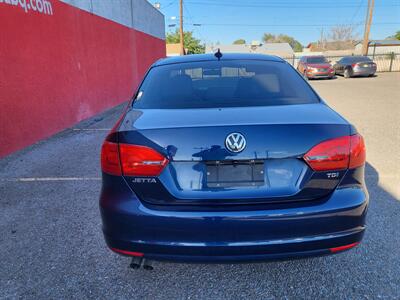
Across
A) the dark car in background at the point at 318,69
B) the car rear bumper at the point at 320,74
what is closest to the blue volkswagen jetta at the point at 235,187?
the dark car in background at the point at 318,69

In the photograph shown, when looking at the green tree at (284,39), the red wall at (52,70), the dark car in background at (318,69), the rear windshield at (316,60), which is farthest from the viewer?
the green tree at (284,39)

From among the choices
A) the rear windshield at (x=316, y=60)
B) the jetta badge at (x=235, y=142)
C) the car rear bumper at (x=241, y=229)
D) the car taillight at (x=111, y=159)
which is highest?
the rear windshield at (x=316, y=60)

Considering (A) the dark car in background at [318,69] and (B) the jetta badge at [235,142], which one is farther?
(A) the dark car in background at [318,69]

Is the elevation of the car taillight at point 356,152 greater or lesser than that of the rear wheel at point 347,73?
greater

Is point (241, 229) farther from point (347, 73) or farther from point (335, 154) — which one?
point (347, 73)

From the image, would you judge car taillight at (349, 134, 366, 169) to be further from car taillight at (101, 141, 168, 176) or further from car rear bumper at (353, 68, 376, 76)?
car rear bumper at (353, 68, 376, 76)

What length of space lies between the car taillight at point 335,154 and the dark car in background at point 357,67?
75.6 feet

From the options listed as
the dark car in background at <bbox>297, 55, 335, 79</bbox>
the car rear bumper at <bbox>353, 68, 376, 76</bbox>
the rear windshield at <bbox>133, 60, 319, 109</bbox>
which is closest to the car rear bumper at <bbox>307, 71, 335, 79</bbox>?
the dark car in background at <bbox>297, 55, 335, 79</bbox>

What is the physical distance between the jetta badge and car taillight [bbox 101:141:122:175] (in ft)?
2.17

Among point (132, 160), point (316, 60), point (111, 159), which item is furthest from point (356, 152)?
point (316, 60)

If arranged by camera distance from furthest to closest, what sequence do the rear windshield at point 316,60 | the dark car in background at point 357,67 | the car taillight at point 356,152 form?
the rear windshield at point 316,60, the dark car in background at point 357,67, the car taillight at point 356,152

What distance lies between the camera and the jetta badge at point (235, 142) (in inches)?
68.9

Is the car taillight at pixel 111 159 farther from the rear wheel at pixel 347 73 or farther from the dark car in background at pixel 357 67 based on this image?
the rear wheel at pixel 347 73

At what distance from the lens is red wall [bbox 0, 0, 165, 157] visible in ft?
18.7
